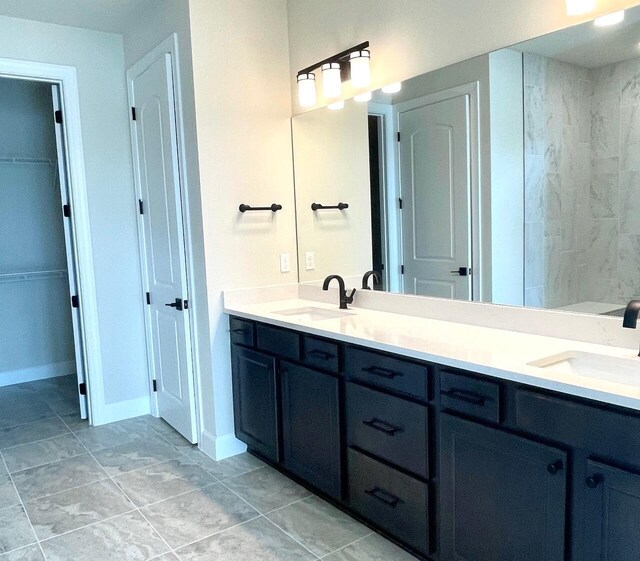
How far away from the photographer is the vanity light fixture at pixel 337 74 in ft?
8.46

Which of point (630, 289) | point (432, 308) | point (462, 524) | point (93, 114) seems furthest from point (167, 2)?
point (462, 524)

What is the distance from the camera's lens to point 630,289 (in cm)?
182

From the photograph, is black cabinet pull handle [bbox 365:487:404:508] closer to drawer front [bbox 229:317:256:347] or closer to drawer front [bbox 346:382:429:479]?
drawer front [bbox 346:382:429:479]

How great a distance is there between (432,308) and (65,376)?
12.3 feet

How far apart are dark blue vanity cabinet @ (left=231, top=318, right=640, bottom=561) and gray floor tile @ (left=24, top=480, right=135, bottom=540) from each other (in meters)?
0.80

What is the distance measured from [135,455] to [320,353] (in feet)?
5.04

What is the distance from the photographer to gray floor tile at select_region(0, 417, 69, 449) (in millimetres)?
3446

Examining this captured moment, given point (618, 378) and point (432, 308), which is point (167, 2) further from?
point (618, 378)

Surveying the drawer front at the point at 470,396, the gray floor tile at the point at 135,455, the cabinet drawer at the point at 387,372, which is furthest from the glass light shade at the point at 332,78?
the gray floor tile at the point at 135,455

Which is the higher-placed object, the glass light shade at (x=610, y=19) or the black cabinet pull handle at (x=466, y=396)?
the glass light shade at (x=610, y=19)

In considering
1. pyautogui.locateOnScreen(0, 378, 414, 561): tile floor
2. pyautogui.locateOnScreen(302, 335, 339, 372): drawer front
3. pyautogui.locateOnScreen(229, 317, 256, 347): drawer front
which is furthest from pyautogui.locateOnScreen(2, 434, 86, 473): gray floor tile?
pyautogui.locateOnScreen(302, 335, 339, 372): drawer front

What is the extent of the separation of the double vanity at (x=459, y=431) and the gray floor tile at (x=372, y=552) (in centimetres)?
7

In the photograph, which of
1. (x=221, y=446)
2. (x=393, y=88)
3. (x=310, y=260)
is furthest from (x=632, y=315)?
(x=221, y=446)

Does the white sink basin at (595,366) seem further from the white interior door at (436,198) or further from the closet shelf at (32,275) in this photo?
the closet shelf at (32,275)
